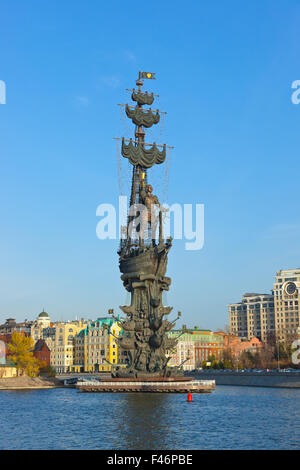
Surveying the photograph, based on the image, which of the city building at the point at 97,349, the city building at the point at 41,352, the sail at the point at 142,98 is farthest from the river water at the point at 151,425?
the city building at the point at 97,349

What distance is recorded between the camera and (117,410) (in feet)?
203

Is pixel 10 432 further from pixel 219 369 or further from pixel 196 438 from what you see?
A: pixel 219 369

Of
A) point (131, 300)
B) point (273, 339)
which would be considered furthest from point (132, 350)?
point (273, 339)

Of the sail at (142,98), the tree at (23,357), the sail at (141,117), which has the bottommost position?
the tree at (23,357)

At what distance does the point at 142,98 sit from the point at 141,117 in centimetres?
416

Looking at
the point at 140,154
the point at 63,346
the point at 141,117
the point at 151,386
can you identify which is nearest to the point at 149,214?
the point at 140,154

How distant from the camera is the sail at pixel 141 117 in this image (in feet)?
370

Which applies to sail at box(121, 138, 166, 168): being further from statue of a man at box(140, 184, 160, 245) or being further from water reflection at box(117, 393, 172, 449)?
water reflection at box(117, 393, 172, 449)

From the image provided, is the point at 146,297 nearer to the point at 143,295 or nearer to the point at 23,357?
the point at 143,295

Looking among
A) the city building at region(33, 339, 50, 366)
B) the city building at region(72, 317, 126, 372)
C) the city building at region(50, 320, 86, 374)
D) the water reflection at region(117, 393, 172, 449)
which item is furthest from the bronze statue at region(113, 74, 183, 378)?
the city building at region(50, 320, 86, 374)

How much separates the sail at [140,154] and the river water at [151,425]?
4760cm

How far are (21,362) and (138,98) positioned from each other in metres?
Result: 58.5

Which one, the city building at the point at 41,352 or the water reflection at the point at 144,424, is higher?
the city building at the point at 41,352

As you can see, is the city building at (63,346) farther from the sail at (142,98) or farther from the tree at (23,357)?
the sail at (142,98)
